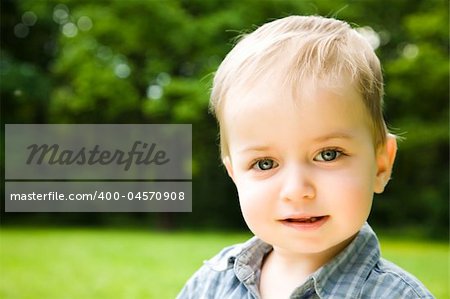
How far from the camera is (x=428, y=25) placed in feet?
20.9

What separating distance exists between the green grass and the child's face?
5.45ft

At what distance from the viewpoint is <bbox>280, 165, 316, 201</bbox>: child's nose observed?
868 millimetres

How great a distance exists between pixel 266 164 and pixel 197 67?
600cm

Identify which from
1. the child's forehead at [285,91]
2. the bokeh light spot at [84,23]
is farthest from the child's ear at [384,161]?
the bokeh light spot at [84,23]

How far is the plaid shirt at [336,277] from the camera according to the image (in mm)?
900

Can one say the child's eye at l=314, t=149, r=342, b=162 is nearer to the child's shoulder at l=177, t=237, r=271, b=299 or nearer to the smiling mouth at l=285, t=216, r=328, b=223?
the smiling mouth at l=285, t=216, r=328, b=223

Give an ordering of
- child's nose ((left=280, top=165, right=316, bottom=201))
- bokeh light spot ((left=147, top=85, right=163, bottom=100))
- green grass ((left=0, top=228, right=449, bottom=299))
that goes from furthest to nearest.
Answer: bokeh light spot ((left=147, top=85, right=163, bottom=100)) → green grass ((left=0, top=228, right=449, bottom=299)) → child's nose ((left=280, top=165, right=316, bottom=201))

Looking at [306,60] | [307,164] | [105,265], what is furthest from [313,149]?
[105,265]

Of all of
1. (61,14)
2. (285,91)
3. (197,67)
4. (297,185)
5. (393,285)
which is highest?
(61,14)

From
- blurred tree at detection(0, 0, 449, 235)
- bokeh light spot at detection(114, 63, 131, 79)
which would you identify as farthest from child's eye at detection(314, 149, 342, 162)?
bokeh light spot at detection(114, 63, 131, 79)

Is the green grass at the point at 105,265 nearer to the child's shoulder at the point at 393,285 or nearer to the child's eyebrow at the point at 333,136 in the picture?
the child's shoulder at the point at 393,285

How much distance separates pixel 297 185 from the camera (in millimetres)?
871
